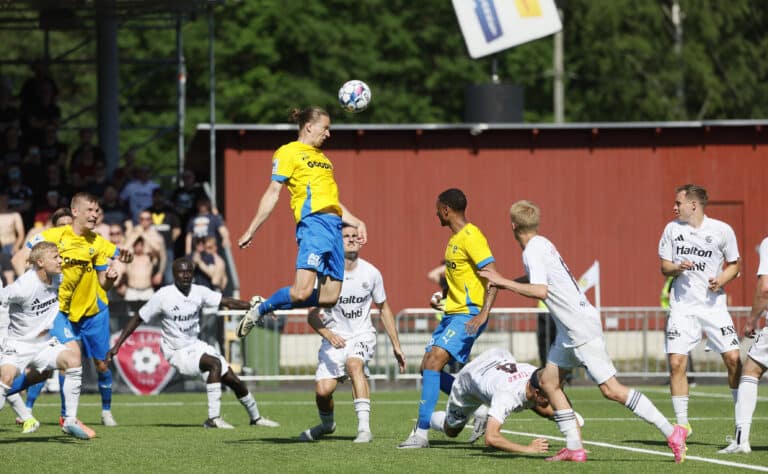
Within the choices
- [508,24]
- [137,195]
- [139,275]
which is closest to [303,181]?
[139,275]

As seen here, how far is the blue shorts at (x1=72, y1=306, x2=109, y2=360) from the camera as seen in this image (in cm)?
1555

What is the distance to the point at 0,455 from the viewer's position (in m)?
11.5

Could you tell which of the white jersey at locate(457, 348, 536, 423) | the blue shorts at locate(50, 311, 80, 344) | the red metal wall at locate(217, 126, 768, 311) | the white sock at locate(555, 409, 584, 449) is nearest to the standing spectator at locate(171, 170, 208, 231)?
the red metal wall at locate(217, 126, 768, 311)

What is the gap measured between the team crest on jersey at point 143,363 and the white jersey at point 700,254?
33.9 feet

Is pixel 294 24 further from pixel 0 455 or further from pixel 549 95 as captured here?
pixel 0 455

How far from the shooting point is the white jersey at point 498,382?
11.3 metres

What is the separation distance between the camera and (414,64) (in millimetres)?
50094

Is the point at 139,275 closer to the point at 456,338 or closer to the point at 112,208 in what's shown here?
the point at 112,208

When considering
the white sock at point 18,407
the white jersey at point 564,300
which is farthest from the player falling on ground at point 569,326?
the white sock at point 18,407

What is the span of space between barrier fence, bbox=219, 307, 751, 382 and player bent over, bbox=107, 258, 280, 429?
22.2 feet

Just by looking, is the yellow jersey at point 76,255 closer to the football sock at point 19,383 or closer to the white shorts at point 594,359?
the football sock at point 19,383

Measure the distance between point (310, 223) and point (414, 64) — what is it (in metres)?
38.5

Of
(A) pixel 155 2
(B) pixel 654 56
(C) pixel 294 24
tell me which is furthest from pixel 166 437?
(B) pixel 654 56

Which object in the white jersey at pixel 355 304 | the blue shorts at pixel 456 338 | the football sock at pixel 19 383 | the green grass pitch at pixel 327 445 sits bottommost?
the green grass pitch at pixel 327 445
